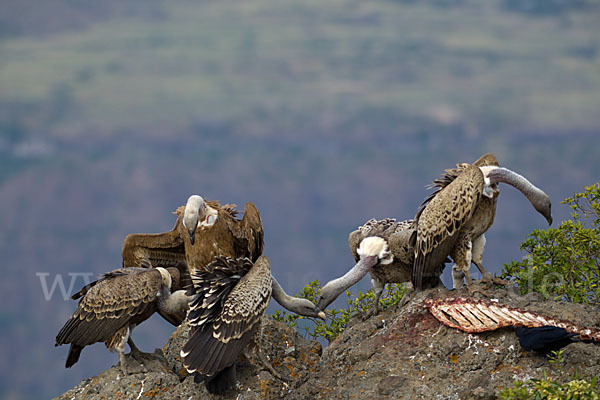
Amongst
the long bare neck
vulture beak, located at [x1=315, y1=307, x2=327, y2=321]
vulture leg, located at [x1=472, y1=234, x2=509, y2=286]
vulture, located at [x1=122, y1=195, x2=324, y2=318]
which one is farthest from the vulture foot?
vulture leg, located at [x1=472, y1=234, x2=509, y2=286]

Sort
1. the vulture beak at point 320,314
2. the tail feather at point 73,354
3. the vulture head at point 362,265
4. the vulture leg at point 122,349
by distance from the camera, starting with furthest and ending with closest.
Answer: the vulture head at point 362,265
the vulture beak at point 320,314
the tail feather at point 73,354
the vulture leg at point 122,349

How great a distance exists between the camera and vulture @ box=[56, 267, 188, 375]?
959 cm

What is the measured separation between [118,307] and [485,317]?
4580 millimetres

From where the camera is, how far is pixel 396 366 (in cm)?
924

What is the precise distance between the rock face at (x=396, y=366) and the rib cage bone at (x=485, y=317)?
117 mm

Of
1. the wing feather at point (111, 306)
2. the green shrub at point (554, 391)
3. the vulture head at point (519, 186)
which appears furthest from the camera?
the vulture head at point (519, 186)

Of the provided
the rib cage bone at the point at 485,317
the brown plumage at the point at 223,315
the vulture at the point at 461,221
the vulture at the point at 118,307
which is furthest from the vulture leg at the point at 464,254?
the vulture at the point at 118,307

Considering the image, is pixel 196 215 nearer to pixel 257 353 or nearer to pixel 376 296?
pixel 257 353

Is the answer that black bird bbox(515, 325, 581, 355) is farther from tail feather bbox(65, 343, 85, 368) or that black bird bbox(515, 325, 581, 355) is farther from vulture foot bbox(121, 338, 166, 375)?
tail feather bbox(65, 343, 85, 368)

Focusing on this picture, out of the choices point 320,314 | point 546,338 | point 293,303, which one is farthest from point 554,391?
point 293,303

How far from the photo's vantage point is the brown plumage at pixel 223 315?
889 cm

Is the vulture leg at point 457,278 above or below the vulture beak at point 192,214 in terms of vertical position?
below

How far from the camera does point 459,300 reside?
978 centimetres

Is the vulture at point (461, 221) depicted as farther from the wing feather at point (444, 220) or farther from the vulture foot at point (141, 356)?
the vulture foot at point (141, 356)
